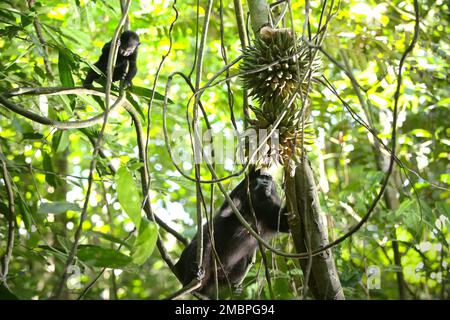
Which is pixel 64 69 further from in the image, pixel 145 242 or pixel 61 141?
pixel 145 242

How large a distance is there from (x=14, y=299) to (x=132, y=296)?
19.1 feet

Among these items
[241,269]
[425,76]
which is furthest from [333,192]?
[241,269]

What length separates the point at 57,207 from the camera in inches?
94.8

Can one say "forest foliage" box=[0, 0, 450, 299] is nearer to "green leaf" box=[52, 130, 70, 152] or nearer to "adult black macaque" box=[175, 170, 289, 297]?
"green leaf" box=[52, 130, 70, 152]

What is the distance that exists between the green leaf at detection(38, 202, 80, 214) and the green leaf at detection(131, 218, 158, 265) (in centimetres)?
78

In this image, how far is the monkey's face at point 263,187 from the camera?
416 cm

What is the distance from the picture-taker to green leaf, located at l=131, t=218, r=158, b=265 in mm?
1696

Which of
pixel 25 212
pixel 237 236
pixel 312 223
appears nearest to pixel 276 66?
pixel 312 223

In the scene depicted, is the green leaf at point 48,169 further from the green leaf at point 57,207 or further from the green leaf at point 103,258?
the green leaf at point 103,258

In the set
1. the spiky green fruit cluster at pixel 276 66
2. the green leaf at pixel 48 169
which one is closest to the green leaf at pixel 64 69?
the green leaf at pixel 48 169

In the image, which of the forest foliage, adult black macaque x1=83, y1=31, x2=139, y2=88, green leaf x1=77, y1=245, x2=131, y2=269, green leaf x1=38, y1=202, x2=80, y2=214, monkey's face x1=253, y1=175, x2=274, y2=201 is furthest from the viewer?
monkey's face x1=253, y1=175, x2=274, y2=201

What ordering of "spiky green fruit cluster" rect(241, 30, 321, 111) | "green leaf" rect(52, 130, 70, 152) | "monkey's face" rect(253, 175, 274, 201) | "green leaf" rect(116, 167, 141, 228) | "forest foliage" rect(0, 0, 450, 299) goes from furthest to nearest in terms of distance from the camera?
1. "monkey's face" rect(253, 175, 274, 201)
2. "green leaf" rect(52, 130, 70, 152)
3. "forest foliage" rect(0, 0, 450, 299)
4. "spiky green fruit cluster" rect(241, 30, 321, 111)
5. "green leaf" rect(116, 167, 141, 228)

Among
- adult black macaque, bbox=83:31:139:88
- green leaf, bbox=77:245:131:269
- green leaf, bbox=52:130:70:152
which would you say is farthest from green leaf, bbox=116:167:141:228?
adult black macaque, bbox=83:31:139:88
